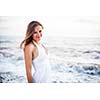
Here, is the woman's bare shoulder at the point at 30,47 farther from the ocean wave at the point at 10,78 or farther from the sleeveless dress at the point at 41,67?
the ocean wave at the point at 10,78

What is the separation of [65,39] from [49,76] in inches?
13.6

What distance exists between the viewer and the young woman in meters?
2.45

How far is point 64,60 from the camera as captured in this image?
2.44 m

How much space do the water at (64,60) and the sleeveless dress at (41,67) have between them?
44 millimetres

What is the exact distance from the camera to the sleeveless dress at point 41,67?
2.45 metres

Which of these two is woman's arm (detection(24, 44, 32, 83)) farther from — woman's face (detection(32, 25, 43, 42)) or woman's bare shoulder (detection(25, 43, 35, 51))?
woman's face (detection(32, 25, 43, 42))

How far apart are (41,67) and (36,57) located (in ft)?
0.31

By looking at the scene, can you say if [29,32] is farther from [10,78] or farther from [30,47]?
[10,78]

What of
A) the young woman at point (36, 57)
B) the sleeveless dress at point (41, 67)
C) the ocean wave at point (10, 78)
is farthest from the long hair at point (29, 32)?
the ocean wave at point (10, 78)

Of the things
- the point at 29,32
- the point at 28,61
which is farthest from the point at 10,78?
the point at 29,32

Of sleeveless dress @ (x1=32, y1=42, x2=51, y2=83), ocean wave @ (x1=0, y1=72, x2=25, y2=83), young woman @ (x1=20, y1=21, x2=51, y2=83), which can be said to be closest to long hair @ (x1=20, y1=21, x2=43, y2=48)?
young woman @ (x1=20, y1=21, x2=51, y2=83)

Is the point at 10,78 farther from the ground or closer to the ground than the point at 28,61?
closer to the ground

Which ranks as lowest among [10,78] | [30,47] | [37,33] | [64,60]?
[10,78]
